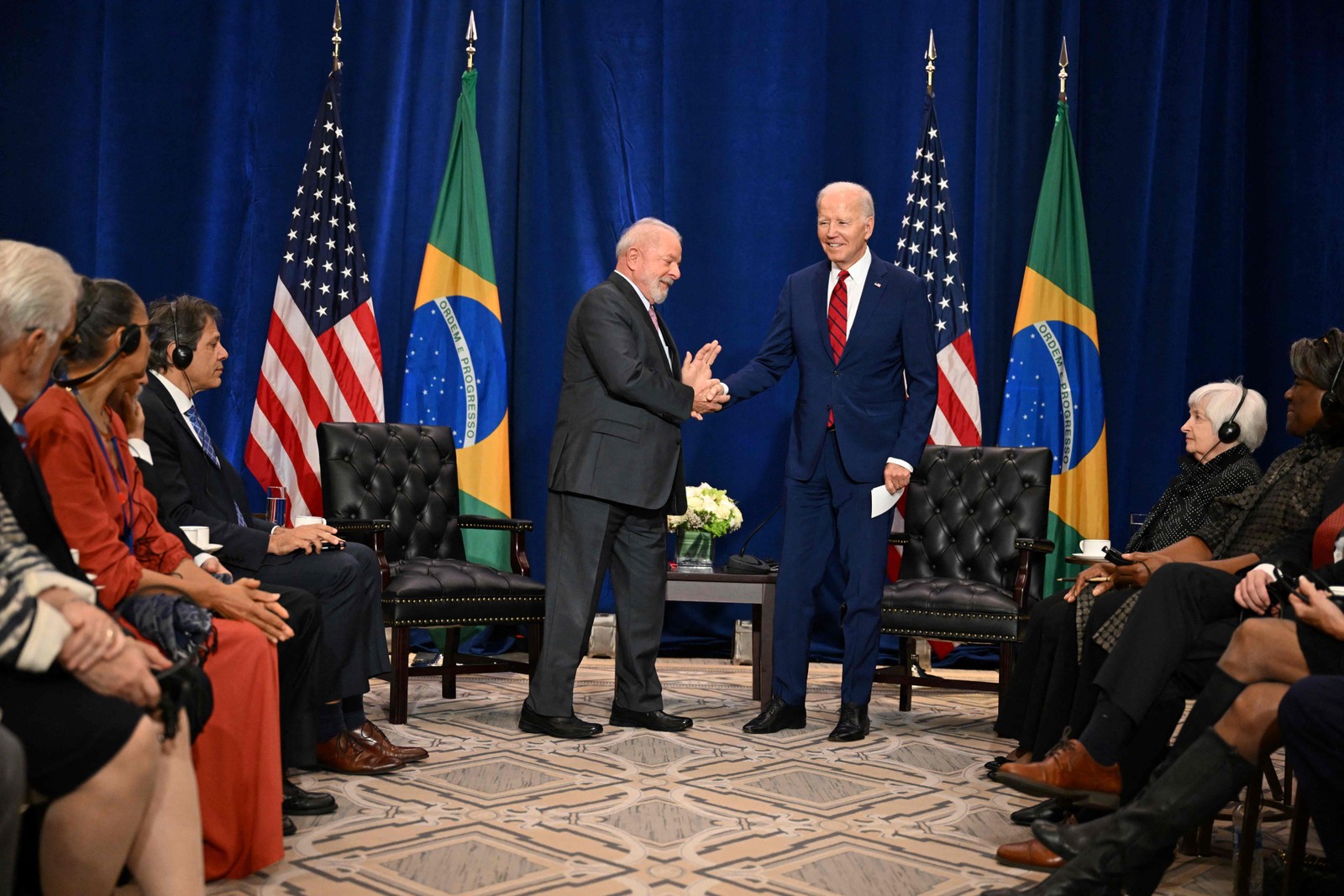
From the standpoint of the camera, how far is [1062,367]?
593 cm

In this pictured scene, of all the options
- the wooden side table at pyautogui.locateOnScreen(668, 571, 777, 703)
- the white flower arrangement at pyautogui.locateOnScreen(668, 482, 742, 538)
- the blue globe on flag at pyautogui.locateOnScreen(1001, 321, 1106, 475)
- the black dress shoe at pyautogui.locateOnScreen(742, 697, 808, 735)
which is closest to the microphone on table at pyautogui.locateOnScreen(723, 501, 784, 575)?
the wooden side table at pyautogui.locateOnScreen(668, 571, 777, 703)

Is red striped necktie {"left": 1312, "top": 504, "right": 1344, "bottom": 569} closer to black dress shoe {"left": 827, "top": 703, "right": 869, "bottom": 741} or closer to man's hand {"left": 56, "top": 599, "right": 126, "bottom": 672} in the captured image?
black dress shoe {"left": 827, "top": 703, "right": 869, "bottom": 741}

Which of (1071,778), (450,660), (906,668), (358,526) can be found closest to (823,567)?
(906,668)

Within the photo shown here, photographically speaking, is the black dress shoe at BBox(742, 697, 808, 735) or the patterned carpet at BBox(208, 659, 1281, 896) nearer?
the patterned carpet at BBox(208, 659, 1281, 896)

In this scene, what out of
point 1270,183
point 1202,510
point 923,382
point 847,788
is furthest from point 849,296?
point 1270,183

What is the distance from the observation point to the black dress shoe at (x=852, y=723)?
419 centimetres

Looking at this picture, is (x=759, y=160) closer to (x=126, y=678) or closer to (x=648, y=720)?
(x=648, y=720)

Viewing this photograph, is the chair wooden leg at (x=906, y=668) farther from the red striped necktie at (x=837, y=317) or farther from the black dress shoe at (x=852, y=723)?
the red striped necktie at (x=837, y=317)

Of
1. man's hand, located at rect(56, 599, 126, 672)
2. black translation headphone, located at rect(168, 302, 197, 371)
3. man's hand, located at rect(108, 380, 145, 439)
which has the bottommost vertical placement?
man's hand, located at rect(56, 599, 126, 672)

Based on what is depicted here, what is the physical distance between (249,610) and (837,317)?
8.09ft

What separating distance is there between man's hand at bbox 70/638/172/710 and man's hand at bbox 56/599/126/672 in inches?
0.5

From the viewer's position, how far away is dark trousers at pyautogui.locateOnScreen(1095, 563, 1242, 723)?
8.96ft

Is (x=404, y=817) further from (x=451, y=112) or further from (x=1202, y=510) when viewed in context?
(x=451, y=112)

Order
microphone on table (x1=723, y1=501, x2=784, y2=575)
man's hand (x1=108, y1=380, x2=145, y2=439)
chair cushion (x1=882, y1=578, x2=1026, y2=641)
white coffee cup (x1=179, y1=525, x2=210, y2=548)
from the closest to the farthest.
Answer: man's hand (x1=108, y1=380, x2=145, y2=439)
white coffee cup (x1=179, y1=525, x2=210, y2=548)
chair cushion (x1=882, y1=578, x2=1026, y2=641)
microphone on table (x1=723, y1=501, x2=784, y2=575)
